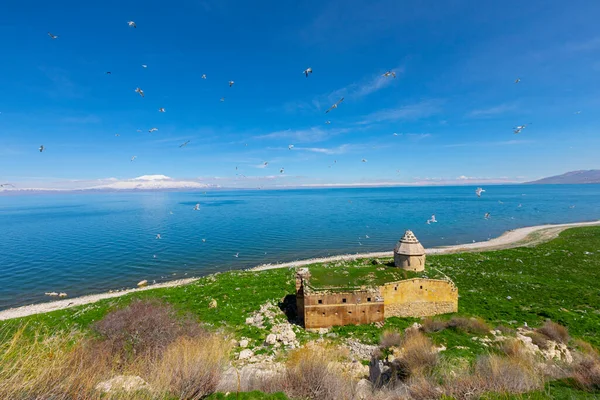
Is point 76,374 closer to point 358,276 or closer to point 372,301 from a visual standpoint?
point 372,301

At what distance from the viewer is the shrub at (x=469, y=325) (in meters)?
17.6

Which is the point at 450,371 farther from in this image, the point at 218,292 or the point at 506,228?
the point at 506,228

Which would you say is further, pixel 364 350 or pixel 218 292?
pixel 218 292

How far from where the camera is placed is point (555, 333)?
16.9 m

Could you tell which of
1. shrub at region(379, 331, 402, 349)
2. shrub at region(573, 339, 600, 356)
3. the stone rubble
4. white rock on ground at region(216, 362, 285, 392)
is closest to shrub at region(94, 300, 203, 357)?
white rock on ground at region(216, 362, 285, 392)

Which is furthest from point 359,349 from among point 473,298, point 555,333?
point 473,298

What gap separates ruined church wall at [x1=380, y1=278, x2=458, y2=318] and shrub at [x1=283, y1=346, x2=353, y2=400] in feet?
34.0

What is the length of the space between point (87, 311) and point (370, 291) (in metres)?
26.0

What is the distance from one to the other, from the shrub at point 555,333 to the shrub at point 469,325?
3160 millimetres

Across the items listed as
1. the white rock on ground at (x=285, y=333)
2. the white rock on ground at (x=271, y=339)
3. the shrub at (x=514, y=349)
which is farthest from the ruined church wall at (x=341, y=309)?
the shrub at (x=514, y=349)

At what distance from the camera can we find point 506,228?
68312 millimetres

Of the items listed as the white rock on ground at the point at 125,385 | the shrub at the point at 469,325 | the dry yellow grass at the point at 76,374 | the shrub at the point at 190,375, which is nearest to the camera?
the dry yellow grass at the point at 76,374

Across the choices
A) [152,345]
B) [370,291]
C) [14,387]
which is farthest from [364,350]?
[14,387]

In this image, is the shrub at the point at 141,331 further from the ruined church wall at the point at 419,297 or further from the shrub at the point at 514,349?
the shrub at the point at 514,349
